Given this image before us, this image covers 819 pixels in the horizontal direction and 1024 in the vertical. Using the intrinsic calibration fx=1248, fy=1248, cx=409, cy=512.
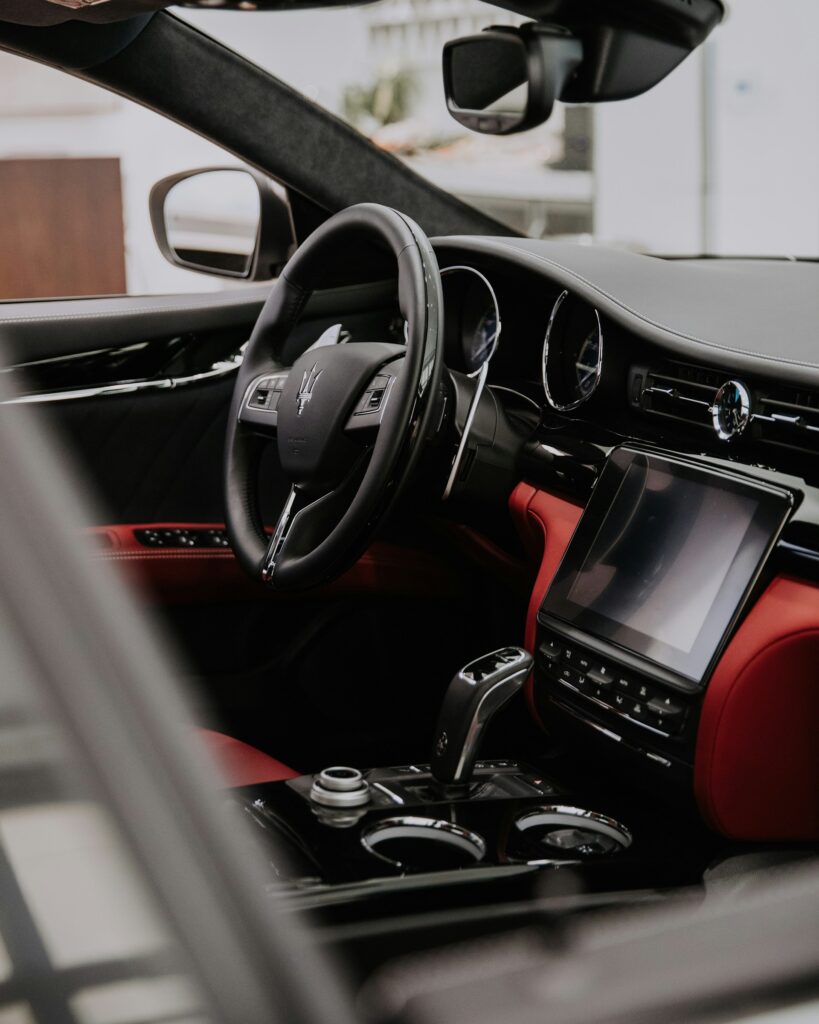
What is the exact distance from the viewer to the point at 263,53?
863cm

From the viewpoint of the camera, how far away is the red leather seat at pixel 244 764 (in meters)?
1.33

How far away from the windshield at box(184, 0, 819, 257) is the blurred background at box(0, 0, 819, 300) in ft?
0.04

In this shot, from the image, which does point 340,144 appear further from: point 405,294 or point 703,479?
point 703,479

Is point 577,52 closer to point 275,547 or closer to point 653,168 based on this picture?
point 275,547

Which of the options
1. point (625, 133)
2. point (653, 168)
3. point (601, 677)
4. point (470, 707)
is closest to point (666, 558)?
point (601, 677)

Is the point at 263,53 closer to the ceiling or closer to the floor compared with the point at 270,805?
closer to the ceiling

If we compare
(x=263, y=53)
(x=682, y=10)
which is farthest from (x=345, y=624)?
(x=263, y=53)

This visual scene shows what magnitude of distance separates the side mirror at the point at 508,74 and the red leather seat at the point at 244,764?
0.81 metres

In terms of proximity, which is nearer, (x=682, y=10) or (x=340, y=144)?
(x=682, y=10)

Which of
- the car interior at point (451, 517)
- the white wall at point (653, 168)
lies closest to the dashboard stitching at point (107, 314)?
the car interior at point (451, 517)

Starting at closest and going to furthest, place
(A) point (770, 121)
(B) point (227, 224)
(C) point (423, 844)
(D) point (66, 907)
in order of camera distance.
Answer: (D) point (66, 907), (C) point (423, 844), (B) point (227, 224), (A) point (770, 121)

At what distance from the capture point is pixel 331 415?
139 centimetres

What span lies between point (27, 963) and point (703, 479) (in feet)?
3.42

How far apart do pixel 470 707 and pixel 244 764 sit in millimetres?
293
